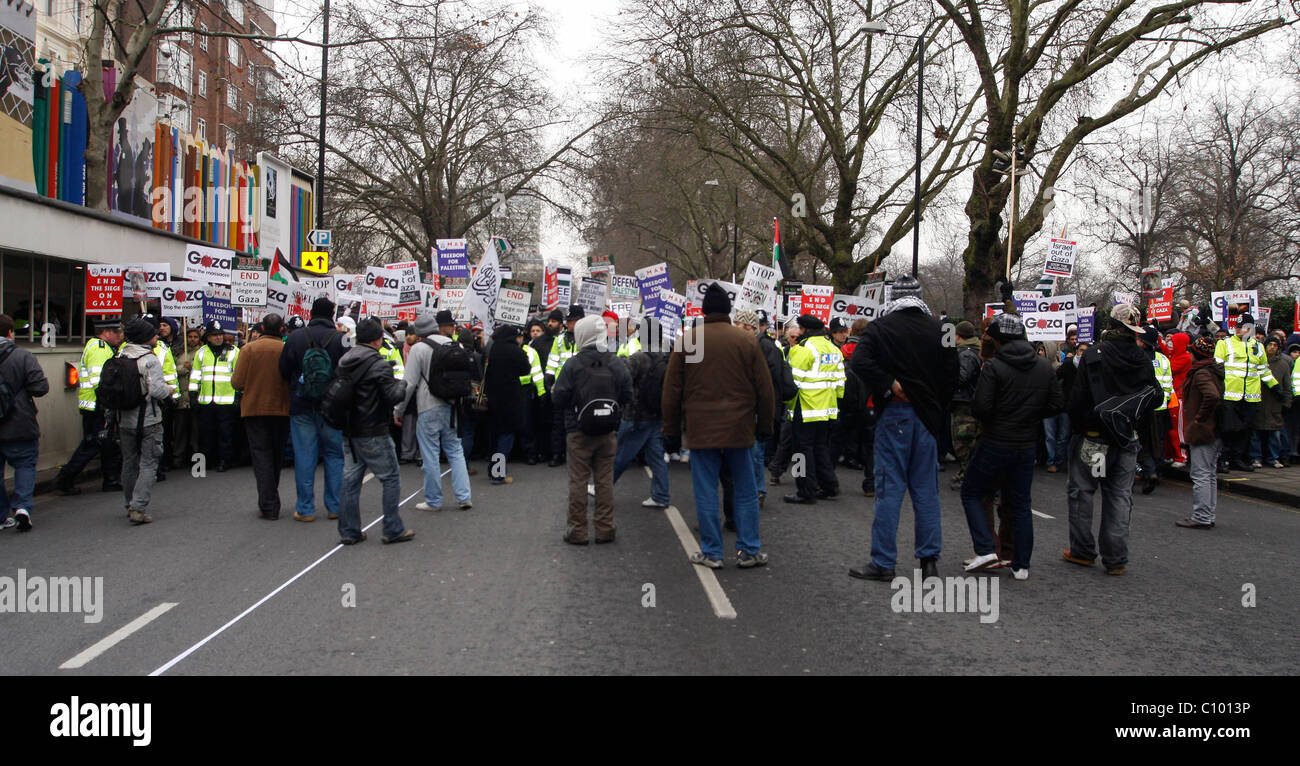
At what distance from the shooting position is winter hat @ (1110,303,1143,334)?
726 cm

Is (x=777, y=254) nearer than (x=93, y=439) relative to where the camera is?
No

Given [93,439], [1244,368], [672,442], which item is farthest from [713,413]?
[1244,368]

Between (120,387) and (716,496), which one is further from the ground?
(120,387)

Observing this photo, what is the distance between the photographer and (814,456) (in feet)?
34.7

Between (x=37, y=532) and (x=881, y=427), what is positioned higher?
(x=881, y=427)

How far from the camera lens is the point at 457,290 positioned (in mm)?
18297

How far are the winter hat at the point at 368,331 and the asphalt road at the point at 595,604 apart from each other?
1694mm

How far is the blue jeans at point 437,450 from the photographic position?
9.65m

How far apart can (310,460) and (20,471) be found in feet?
8.14

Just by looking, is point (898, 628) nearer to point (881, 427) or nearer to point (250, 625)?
point (881, 427)

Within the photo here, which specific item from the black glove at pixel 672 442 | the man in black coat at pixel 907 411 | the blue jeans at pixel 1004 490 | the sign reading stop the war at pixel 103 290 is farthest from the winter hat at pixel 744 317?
the sign reading stop the war at pixel 103 290

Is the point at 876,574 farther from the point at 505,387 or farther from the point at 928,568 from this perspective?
the point at 505,387

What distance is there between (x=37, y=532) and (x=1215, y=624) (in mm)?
9193
